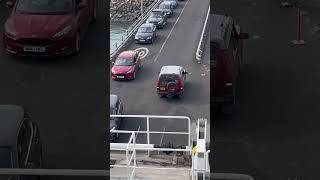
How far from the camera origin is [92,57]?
2.69 metres

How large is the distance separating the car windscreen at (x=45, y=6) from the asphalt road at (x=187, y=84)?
0.51 metres

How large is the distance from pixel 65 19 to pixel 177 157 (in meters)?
1.11

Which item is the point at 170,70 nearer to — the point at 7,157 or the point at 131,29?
the point at 131,29

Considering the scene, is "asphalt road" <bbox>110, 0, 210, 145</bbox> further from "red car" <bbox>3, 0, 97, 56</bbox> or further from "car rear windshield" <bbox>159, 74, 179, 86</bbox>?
"red car" <bbox>3, 0, 97, 56</bbox>

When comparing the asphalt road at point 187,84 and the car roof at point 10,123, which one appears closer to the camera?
the car roof at point 10,123

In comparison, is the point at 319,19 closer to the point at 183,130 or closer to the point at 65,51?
the point at 183,130

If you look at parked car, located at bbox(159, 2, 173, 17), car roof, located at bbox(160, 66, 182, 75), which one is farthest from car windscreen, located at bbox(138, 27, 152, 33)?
car roof, located at bbox(160, 66, 182, 75)

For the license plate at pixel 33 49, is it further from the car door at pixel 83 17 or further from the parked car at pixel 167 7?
the parked car at pixel 167 7

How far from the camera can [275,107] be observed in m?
2.77

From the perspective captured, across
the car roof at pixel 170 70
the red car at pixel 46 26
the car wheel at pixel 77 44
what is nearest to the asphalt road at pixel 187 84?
the car roof at pixel 170 70

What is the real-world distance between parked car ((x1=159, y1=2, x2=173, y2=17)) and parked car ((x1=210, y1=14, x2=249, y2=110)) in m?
0.60

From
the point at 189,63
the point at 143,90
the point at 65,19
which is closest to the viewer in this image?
the point at 65,19

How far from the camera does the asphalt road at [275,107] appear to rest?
2.73 metres

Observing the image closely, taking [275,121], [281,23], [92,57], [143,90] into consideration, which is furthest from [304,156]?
[92,57]
